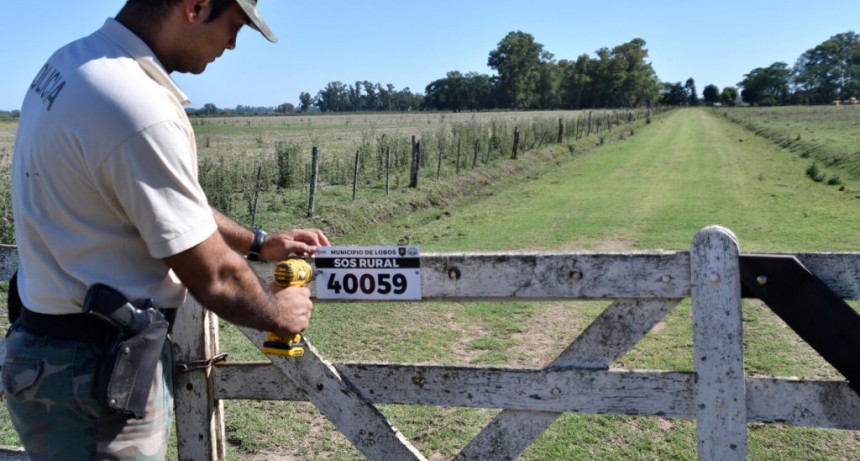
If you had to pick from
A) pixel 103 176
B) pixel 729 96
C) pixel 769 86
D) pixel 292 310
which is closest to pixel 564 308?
pixel 292 310

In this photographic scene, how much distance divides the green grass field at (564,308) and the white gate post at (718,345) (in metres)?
2.01

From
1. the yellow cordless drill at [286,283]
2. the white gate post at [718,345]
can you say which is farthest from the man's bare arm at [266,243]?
the white gate post at [718,345]

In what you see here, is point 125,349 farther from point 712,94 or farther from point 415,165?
point 712,94

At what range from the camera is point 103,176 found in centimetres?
176

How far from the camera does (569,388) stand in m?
2.47

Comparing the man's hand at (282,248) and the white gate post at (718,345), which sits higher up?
the man's hand at (282,248)

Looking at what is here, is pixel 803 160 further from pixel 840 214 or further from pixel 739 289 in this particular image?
pixel 739 289

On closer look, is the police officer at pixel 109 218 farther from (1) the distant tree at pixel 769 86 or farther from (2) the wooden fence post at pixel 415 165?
Result: (1) the distant tree at pixel 769 86

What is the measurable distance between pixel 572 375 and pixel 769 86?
491ft

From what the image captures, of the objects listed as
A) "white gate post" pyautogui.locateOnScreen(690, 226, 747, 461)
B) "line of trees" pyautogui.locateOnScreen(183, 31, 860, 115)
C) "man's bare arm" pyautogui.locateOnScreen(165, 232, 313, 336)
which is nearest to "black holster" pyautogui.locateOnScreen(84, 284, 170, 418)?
"man's bare arm" pyautogui.locateOnScreen(165, 232, 313, 336)

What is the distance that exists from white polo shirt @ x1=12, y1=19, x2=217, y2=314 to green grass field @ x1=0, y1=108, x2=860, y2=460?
8.96ft

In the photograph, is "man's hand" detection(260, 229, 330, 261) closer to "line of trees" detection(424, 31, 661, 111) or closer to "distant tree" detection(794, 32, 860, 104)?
"line of trees" detection(424, 31, 661, 111)

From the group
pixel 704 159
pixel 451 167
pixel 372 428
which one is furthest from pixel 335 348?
pixel 704 159

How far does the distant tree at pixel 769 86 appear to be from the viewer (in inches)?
5197
